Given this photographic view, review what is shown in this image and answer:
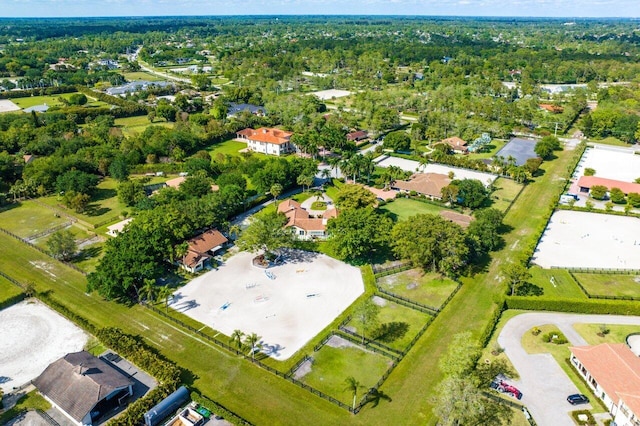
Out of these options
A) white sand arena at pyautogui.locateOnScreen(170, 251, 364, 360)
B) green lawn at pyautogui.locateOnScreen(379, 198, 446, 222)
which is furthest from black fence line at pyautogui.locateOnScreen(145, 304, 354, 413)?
green lawn at pyautogui.locateOnScreen(379, 198, 446, 222)

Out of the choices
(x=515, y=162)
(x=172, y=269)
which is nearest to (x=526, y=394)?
(x=172, y=269)

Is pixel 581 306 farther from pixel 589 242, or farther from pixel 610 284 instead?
pixel 589 242

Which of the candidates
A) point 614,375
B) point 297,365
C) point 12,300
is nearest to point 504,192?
point 614,375

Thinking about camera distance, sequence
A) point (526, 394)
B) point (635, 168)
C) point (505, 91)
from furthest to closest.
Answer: point (505, 91)
point (635, 168)
point (526, 394)

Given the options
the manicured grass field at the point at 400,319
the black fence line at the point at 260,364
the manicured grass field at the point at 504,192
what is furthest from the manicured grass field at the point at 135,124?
the manicured grass field at the point at 400,319

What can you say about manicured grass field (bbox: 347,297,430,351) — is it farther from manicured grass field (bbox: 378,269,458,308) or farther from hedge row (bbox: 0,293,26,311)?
hedge row (bbox: 0,293,26,311)

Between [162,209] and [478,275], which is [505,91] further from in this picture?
[162,209]
